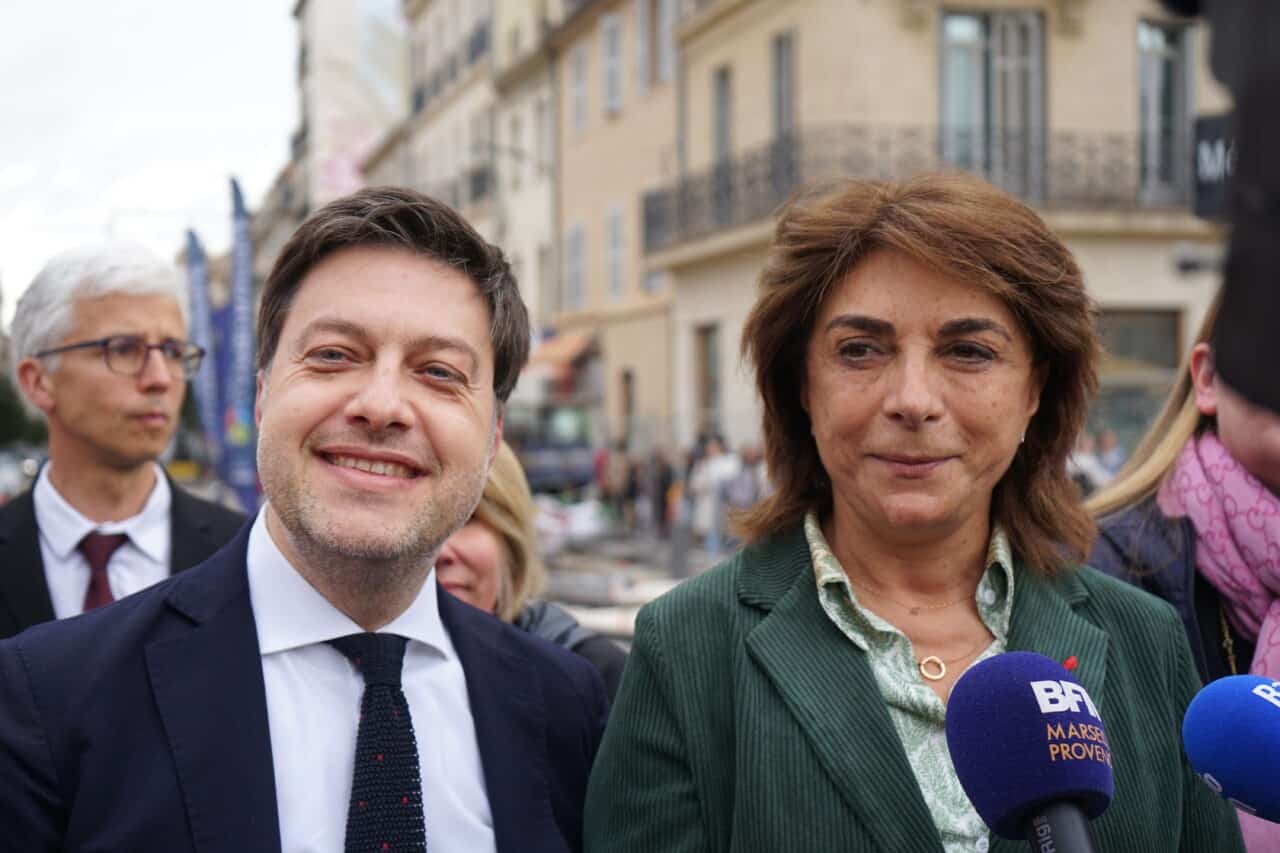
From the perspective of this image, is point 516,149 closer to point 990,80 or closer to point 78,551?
point 990,80

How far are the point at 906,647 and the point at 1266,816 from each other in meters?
0.71

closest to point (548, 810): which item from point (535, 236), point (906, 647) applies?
point (906, 647)

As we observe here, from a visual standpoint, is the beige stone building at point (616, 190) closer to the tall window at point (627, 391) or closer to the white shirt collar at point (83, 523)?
the tall window at point (627, 391)

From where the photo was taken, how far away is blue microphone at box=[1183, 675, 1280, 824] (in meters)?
1.94

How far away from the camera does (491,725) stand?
8.33ft

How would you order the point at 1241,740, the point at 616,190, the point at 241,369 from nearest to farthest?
1. the point at 1241,740
2. the point at 241,369
3. the point at 616,190

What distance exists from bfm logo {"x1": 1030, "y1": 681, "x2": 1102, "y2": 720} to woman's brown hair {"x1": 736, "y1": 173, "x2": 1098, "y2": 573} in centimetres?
70

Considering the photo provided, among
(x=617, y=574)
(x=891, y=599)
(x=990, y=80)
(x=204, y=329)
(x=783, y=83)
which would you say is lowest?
(x=617, y=574)

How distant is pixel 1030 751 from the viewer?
1836 mm

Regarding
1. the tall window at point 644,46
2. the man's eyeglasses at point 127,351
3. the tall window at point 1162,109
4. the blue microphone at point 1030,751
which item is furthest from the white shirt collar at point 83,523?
the tall window at point 644,46

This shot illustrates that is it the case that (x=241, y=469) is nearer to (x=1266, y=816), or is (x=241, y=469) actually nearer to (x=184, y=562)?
(x=184, y=562)

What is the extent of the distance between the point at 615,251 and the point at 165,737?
28749 mm

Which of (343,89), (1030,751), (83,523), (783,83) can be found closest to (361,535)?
(1030,751)

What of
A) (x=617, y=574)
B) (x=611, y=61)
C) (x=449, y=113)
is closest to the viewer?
(x=617, y=574)
